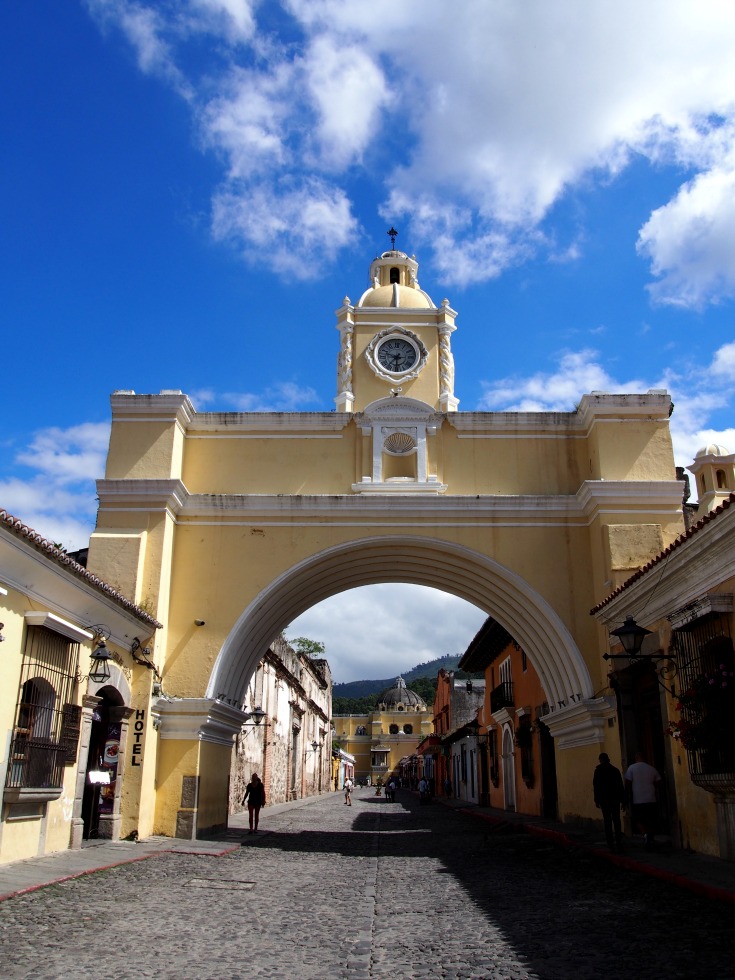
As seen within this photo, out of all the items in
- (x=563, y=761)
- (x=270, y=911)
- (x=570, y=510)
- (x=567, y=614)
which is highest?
(x=570, y=510)

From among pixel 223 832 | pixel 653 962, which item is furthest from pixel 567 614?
pixel 653 962

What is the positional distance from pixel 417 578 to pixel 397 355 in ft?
13.2

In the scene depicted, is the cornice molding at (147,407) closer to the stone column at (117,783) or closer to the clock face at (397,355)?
the clock face at (397,355)

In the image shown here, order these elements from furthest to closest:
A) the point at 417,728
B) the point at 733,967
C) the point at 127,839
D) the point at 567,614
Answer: the point at 417,728 < the point at 567,614 < the point at 127,839 < the point at 733,967

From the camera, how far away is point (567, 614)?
44.4ft

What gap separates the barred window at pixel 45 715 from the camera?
860cm

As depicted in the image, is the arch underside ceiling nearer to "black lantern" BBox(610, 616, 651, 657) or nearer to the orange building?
the orange building

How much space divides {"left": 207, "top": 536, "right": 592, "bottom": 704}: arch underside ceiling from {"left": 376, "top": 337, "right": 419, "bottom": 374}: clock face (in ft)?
10.8

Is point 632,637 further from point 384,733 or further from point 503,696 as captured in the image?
point 384,733

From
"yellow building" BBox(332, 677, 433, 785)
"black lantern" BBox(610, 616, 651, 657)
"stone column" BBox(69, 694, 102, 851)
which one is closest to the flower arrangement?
"black lantern" BBox(610, 616, 651, 657)

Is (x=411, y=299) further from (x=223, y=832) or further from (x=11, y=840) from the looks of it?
(x=11, y=840)

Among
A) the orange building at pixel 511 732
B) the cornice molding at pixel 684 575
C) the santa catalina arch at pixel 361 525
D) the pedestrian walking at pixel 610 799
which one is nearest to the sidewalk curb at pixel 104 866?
the santa catalina arch at pixel 361 525

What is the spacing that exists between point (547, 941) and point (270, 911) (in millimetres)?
2278

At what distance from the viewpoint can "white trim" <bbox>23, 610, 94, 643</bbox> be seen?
28.6 ft
